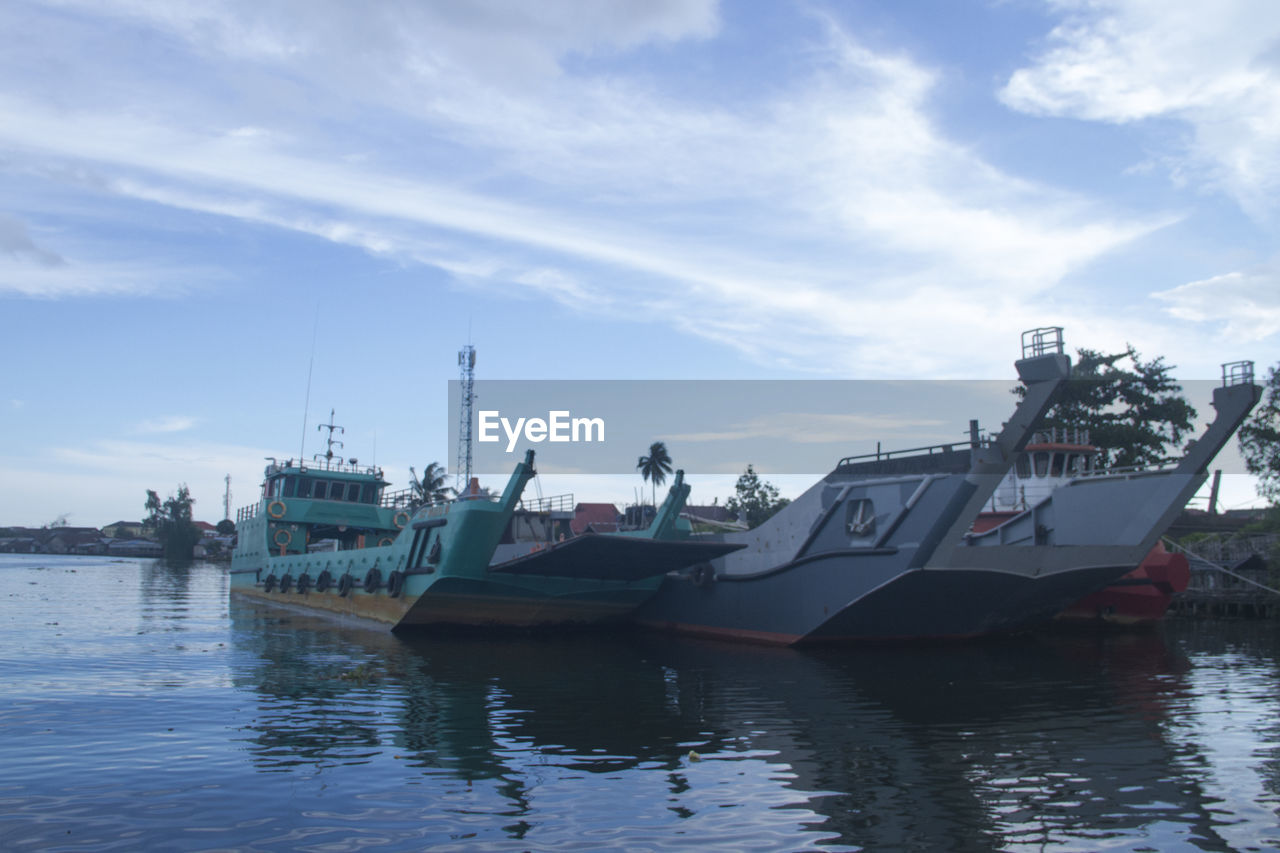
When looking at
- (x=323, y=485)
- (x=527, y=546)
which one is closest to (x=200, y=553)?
(x=323, y=485)

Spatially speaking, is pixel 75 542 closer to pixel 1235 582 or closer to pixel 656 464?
pixel 656 464

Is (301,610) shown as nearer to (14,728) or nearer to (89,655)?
(89,655)

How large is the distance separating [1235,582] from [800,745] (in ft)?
85.7

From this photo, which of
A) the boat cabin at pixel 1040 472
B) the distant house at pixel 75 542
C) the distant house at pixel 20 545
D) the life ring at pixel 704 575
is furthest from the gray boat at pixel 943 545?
the distant house at pixel 20 545

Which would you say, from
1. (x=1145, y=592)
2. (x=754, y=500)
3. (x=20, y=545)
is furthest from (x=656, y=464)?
(x=20, y=545)

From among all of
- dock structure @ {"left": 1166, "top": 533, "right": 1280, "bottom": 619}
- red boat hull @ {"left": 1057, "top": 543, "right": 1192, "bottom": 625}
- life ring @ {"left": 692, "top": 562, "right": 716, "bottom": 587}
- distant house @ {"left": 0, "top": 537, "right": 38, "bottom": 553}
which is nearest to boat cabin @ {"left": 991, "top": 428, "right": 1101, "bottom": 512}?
red boat hull @ {"left": 1057, "top": 543, "right": 1192, "bottom": 625}

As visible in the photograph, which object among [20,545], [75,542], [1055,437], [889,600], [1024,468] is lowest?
[20,545]

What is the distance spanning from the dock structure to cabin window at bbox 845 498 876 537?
14088mm

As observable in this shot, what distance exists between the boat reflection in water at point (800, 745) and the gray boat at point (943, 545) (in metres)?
1.32

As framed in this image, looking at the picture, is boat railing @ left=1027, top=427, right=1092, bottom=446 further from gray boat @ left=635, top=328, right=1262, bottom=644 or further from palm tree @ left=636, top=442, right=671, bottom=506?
palm tree @ left=636, top=442, right=671, bottom=506

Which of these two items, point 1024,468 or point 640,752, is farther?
point 1024,468

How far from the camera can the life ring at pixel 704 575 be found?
70.1ft

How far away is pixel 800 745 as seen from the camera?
9492 mm

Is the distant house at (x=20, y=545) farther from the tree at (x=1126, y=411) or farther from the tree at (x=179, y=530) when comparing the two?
the tree at (x=1126, y=411)
